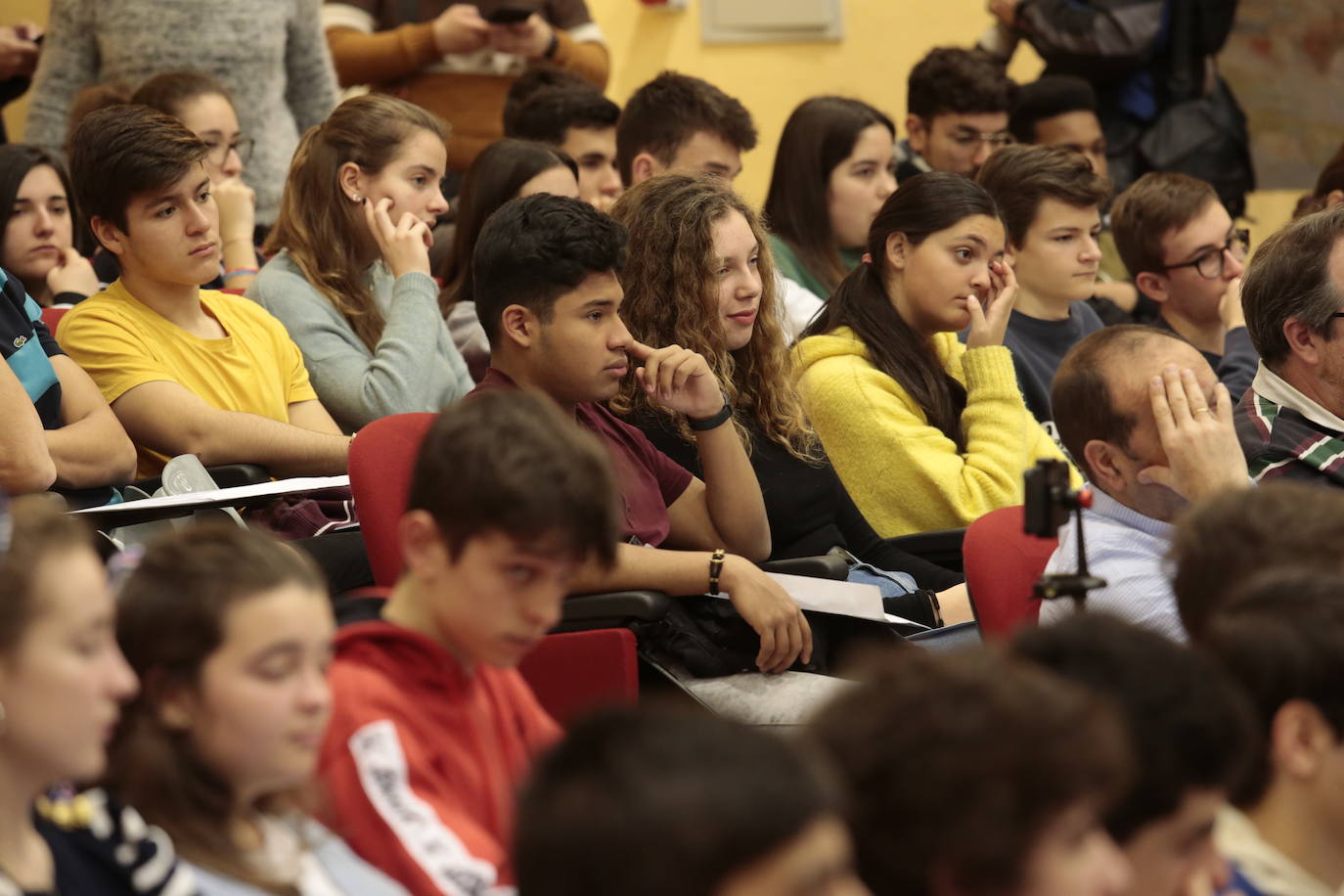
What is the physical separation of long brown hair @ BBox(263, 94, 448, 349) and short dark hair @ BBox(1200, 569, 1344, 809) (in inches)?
83.8

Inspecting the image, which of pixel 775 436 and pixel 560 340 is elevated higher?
pixel 560 340

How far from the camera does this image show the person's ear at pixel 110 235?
9.93 feet

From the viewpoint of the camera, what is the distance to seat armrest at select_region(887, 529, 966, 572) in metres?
3.12

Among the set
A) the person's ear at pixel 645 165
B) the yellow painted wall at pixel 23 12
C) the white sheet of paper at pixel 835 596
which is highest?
the yellow painted wall at pixel 23 12

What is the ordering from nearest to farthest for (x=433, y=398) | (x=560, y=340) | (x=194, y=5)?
(x=560, y=340)
(x=433, y=398)
(x=194, y=5)

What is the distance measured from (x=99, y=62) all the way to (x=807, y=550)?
2.28 m

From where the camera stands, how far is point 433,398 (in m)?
3.20

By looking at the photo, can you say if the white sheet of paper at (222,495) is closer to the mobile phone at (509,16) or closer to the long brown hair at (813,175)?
the long brown hair at (813,175)

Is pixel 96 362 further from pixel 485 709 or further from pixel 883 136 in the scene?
pixel 883 136

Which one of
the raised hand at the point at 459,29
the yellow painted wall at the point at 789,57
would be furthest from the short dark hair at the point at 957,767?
the yellow painted wall at the point at 789,57

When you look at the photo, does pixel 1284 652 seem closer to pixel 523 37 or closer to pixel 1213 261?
pixel 1213 261

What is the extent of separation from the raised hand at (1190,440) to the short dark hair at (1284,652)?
78 cm

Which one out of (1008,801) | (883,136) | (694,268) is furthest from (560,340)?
(883,136)

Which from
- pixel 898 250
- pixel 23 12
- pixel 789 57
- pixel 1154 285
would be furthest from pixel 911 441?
pixel 23 12
